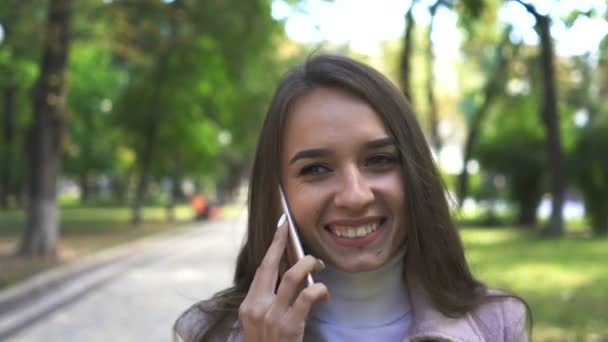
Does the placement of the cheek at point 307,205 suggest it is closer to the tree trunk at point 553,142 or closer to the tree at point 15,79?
the tree at point 15,79

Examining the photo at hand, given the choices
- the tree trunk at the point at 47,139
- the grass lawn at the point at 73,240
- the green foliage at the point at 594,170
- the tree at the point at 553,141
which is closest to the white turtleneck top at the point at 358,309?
the grass lawn at the point at 73,240

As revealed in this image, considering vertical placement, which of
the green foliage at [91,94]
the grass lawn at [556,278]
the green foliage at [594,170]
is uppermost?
the green foliage at [91,94]

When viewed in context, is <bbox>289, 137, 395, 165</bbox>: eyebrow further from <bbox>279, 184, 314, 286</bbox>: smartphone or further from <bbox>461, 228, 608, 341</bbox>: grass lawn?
<bbox>461, 228, 608, 341</bbox>: grass lawn

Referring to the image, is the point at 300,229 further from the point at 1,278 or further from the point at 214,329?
the point at 1,278

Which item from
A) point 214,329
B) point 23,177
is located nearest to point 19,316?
point 214,329

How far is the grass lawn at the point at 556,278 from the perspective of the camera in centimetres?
778

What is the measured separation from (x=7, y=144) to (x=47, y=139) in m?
25.5

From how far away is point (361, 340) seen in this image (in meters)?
1.69

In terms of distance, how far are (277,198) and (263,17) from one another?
18.8m

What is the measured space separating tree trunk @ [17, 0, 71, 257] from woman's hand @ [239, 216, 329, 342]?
13.9m

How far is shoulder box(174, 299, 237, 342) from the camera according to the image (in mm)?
1789

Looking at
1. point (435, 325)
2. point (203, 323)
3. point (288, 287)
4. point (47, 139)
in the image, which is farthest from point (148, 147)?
point (288, 287)

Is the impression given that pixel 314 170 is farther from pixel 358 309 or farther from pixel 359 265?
pixel 358 309

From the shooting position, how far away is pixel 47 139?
15.0 metres
